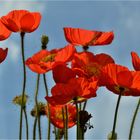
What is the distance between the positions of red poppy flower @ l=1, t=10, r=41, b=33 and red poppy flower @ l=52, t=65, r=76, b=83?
0.23 meters

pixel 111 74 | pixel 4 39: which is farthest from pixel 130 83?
pixel 4 39

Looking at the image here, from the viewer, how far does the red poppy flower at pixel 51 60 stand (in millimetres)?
910

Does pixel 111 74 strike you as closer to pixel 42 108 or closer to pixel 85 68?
pixel 85 68

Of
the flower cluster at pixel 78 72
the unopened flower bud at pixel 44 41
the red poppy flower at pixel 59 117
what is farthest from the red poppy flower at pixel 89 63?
the unopened flower bud at pixel 44 41

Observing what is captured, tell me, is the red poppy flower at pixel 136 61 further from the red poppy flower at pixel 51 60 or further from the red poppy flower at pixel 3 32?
the red poppy flower at pixel 3 32

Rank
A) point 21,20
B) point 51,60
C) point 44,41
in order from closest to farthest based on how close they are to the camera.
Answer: point 51,60 < point 21,20 < point 44,41

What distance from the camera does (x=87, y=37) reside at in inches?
41.0

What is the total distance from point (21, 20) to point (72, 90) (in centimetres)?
28

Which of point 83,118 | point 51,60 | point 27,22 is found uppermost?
point 27,22


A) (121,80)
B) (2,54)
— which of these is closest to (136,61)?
(121,80)

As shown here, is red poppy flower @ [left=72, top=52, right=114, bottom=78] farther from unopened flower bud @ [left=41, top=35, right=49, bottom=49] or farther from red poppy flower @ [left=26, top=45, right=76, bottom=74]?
unopened flower bud @ [left=41, top=35, right=49, bottom=49]

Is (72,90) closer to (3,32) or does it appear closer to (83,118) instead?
(83,118)

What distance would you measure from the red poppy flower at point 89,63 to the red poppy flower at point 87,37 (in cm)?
5

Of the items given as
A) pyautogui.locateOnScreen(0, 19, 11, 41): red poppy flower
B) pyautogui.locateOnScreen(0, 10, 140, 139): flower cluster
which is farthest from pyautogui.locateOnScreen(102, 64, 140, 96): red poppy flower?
pyautogui.locateOnScreen(0, 19, 11, 41): red poppy flower
